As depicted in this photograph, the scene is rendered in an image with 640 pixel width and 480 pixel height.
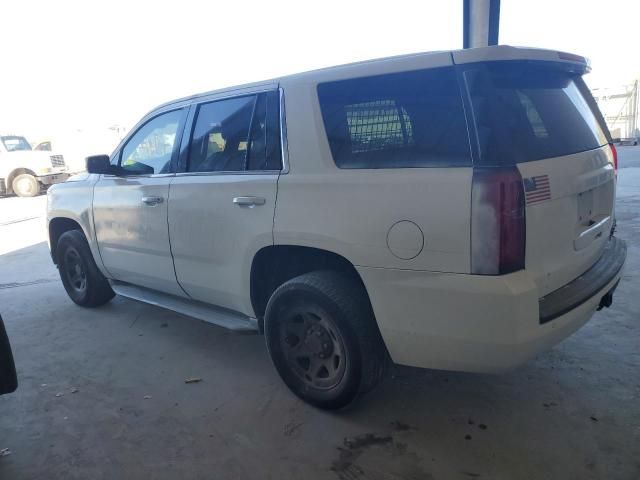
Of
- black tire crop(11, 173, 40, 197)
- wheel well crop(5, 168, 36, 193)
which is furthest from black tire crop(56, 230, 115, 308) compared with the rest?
wheel well crop(5, 168, 36, 193)

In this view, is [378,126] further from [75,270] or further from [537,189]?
[75,270]

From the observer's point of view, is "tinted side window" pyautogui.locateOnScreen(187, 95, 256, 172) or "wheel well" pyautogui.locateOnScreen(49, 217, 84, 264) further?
"wheel well" pyautogui.locateOnScreen(49, 217, 84, 264)

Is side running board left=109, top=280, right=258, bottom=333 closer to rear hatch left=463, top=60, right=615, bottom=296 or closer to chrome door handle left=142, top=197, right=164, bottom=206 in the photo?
chrome door handle left=142, top=197, right=164, bottom=206

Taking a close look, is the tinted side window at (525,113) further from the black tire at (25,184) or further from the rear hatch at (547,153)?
the black tire at (25,184)

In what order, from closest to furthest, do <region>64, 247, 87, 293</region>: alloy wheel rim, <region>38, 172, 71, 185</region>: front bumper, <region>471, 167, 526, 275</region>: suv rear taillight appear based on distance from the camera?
<region>471, 167, 526, 275</region>: suv rear taillight < <region>64, 247, 87, 293</region>: alloy wheel rim < <region>38, 172, 71, 185</region>: front bumper

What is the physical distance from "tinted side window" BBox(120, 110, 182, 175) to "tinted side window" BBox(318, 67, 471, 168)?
1488mm

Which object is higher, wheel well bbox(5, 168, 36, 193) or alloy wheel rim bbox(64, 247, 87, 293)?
wheel well bbox(5, 168, 36, 193)

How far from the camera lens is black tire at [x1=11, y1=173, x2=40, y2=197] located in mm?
15906

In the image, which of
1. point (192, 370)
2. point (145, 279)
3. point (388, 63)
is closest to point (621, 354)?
point (388, 63)

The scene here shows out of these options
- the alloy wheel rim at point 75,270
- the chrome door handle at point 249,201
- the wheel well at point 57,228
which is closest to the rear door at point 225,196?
the chrome door handle at point 249,201

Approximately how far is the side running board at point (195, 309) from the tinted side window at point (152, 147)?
99cm

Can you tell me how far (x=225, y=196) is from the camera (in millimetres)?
3016

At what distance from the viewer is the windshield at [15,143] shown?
15.9 metres

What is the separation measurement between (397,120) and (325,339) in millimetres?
1249
